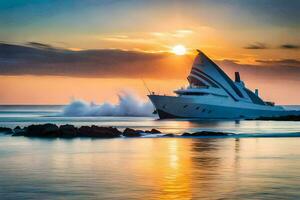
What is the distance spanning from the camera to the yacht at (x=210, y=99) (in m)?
101

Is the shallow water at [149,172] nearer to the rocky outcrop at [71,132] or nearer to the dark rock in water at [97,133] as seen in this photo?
A: the rocky outcrop at [71,132]

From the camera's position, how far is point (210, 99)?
102875 millimetres

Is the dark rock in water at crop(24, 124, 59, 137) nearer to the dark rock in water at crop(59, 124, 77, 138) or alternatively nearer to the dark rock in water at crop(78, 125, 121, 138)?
the dark rock in water at crop(59, 124, 77, 138)

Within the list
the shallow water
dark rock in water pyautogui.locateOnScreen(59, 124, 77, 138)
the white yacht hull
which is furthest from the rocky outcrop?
the white yacht hull

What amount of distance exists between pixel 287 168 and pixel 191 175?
4625 mm

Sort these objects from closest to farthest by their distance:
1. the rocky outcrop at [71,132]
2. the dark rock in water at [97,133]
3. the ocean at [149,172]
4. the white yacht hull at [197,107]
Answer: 1. the ocean at [149,172]
2. the rocky outcrop at [71,132]
3. the dark rock in water at [97,133]
4. the white yacht hull at [197,107]

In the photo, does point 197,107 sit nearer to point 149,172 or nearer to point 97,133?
point 97,133

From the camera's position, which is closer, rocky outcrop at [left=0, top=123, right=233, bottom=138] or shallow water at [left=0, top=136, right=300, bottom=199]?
shallow water at [left=0, top=136, right=300, bottom=199]

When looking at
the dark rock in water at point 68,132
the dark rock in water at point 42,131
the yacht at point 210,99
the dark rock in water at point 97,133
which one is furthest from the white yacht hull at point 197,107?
the dark rock in water at point 68,132

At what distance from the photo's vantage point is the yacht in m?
101

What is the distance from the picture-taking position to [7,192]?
18.7 meters

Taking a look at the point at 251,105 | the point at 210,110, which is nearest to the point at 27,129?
the point at 210,110

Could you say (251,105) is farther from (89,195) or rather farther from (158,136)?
(89,195)

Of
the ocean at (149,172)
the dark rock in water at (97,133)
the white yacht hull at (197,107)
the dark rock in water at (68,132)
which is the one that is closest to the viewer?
the ocean at (149,172)
